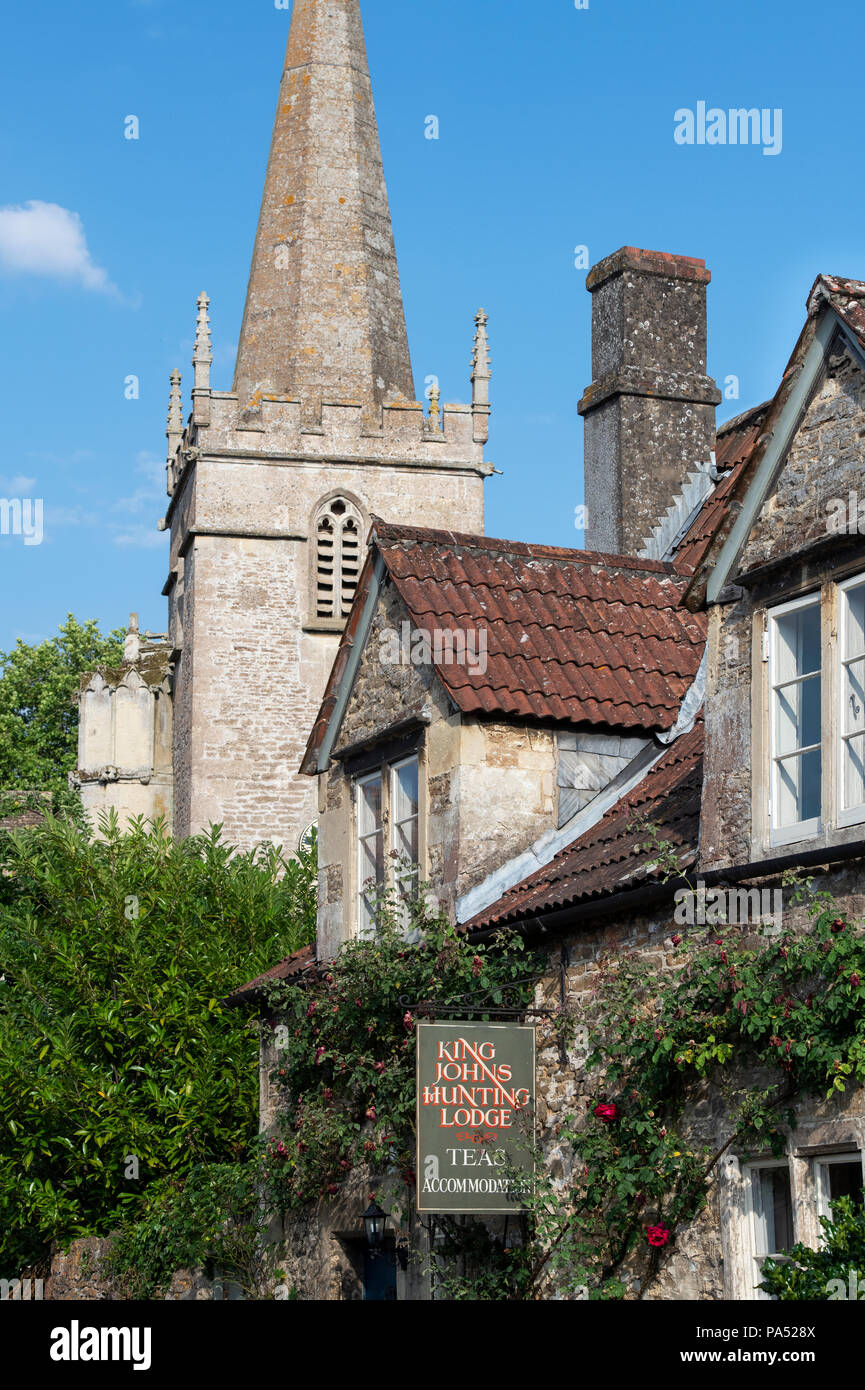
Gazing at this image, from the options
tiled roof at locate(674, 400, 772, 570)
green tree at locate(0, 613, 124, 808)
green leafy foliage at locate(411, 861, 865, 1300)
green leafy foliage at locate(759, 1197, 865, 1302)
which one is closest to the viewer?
green leafy foliage at locate(759, 1197, 865, 1302)

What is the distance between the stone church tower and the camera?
41719 millimetres

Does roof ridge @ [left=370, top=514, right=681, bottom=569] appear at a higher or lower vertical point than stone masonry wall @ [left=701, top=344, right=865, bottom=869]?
higher

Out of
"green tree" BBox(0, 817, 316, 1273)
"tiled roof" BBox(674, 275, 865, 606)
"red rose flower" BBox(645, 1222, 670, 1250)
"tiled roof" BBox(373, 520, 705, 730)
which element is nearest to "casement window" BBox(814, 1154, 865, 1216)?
"red rose flower" BBox(645, 1222, 670, 1250)

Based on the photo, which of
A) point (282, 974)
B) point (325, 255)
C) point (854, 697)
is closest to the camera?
point (854, 697)

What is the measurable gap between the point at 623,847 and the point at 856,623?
2.51 metres

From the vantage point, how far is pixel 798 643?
10.4 meters

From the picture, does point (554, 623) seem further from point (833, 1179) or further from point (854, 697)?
point (833, 1179)

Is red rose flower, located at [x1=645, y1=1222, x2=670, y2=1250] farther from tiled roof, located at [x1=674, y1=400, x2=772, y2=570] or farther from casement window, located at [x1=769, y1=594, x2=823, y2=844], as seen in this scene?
tiled roof, located at [x1=674, y1=400, x2=772, y2=570]

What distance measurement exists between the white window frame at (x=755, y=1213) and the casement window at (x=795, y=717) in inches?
61.8

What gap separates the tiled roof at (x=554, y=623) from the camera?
13227mm

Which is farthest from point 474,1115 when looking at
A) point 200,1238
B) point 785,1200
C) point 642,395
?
point 642,395

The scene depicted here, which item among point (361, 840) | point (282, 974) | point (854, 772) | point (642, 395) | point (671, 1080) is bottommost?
point (671, 1080)

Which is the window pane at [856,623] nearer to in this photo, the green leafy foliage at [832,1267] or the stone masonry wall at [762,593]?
the stone masonry wall at [762,593]

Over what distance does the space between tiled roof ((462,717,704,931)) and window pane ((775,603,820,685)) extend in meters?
1.10
